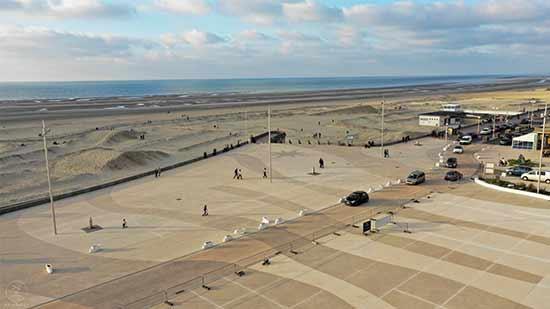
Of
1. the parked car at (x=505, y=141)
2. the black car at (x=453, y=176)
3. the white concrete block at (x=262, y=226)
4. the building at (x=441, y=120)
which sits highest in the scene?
the building at (x=441, y=120)

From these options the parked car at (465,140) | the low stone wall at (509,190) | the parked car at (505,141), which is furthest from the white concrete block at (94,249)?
the parked car at (505,141)

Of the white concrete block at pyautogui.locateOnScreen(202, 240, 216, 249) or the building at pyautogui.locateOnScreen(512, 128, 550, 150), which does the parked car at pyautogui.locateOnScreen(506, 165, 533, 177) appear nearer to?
the building at pyautogui.locateOnScreen(512, 128, 550, 150)

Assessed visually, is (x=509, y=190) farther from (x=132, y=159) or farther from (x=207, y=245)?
(x=132, y=159)

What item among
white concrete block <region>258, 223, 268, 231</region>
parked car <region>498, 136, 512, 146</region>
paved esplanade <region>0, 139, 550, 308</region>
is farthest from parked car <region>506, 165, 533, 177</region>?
white concrete block <region>258, 223, 268, 231</region>

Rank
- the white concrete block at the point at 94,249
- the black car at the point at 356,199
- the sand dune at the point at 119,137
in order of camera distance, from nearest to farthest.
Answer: the white concrete block at the point at 94,249, the black car at the point at 356,199, the sand dune at the point at 119,137

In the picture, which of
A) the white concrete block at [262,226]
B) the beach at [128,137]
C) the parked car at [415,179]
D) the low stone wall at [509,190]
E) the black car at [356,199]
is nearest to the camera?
the white concrete block at [262,226]

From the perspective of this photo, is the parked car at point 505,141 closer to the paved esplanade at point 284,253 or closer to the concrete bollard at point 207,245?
the paved esplanade at point 284,253

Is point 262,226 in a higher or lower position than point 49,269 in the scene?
higher

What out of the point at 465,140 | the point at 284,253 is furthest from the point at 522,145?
the point at 284,253

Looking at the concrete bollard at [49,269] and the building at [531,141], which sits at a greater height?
the building at [531,141]
